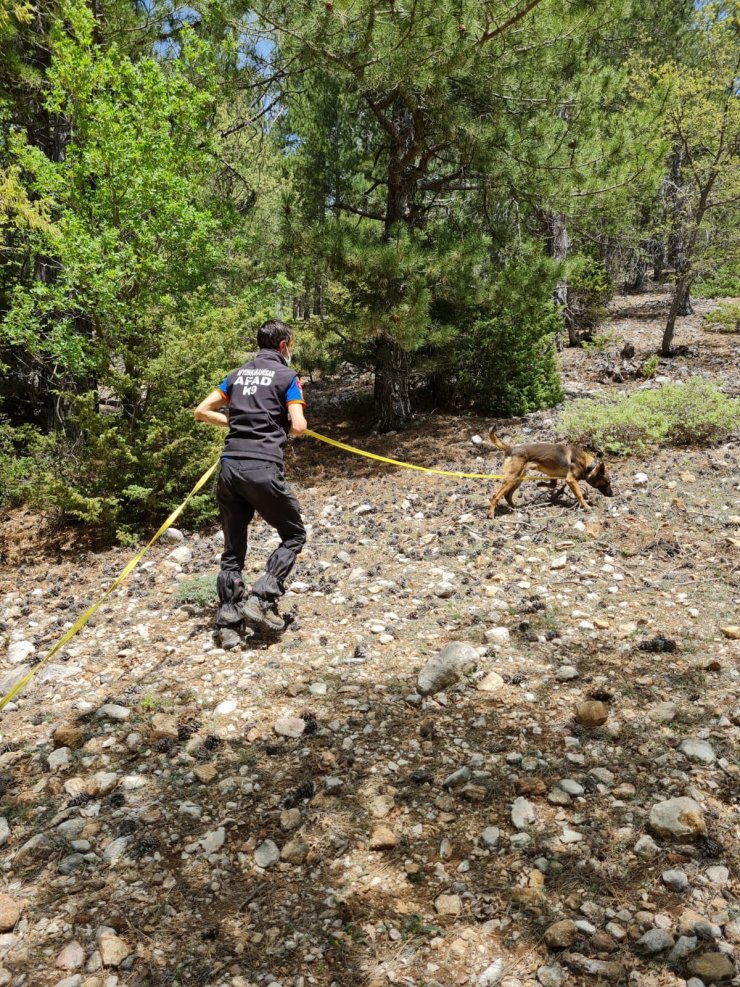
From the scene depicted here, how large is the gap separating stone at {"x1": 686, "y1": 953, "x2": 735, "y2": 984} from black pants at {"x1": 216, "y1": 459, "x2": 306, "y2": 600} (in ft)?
10.2

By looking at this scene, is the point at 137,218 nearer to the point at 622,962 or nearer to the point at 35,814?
Answer: the point at 35,814

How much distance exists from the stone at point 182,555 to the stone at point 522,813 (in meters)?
4.28

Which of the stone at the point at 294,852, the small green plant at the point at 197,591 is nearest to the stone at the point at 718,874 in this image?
the stone at the point at 294,852

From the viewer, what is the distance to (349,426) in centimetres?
1080

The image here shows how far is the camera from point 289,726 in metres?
3.64

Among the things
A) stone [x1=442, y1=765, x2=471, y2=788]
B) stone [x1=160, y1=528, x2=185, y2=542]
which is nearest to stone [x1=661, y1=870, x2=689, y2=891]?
stone [x1=442, y1=765, x2=471, y2=788]

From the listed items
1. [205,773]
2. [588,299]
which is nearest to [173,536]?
[205,773]

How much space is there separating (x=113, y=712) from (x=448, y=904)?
2.32 meters

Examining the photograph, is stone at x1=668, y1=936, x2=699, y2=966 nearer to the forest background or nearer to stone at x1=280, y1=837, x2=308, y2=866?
stone at x1=280, y1=837, x2=308, y2=866

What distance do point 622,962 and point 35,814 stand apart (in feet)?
8.75

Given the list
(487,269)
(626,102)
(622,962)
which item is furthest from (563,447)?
(626,102)

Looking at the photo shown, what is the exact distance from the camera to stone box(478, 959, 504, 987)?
2191mm

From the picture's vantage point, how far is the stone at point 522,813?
9.37 feet

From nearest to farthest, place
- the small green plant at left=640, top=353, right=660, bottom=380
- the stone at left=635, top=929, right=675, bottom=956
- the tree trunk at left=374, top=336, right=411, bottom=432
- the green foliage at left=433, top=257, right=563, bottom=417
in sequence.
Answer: the stone at left=635, top=929, right=675, bottom=956 → the green foliage at left=433, top=257, right=563, bottom=417 → the tree trunk at left=374, top=336, right=411, bottom=432 → the small green plant at left=640, top=353, right=660, bottom=380
